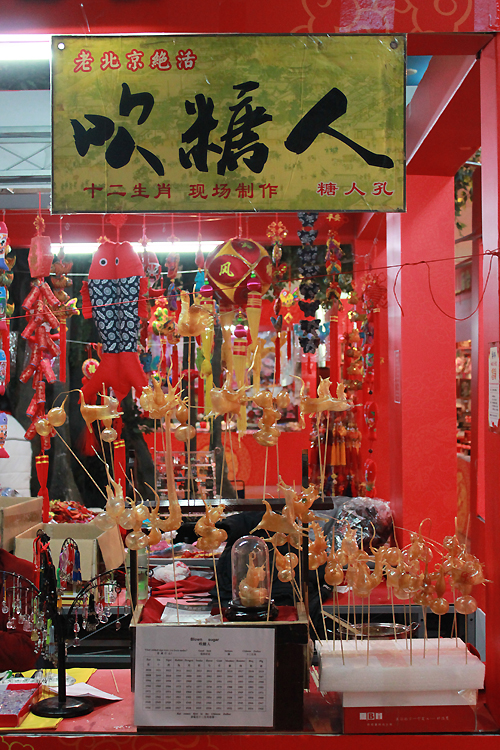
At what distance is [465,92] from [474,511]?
3168 mm

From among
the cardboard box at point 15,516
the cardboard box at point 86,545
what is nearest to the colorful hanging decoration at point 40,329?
the cardboard box at point 15,516

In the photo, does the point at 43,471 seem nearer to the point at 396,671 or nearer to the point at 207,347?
the point at 207,347

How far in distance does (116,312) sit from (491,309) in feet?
5.32

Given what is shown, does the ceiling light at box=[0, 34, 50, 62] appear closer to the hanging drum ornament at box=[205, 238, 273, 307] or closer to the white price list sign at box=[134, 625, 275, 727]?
the hanging drum ornament at box=[205, 238, 273, 307]

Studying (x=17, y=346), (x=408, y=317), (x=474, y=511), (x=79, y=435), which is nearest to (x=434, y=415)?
(x=408, y=317)

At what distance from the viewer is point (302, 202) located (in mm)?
2098

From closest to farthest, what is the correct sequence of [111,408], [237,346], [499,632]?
[111,408]
[499,632]
[237,346]

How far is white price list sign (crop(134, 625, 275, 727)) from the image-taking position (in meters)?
1.80

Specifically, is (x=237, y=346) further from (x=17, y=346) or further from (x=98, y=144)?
(x=17, y=346)

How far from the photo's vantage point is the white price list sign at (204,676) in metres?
1.80

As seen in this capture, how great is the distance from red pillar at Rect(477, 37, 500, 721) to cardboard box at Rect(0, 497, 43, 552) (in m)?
2.06

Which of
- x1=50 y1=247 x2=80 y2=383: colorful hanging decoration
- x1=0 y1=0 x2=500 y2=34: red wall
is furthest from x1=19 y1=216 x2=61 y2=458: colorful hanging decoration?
x1=0 y1=0 x2=500 y2=34: red wall

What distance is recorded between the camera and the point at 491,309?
86.0 inches

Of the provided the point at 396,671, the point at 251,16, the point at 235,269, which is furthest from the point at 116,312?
the point at 396,671
